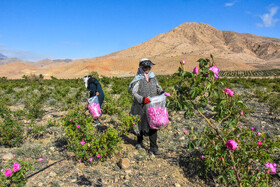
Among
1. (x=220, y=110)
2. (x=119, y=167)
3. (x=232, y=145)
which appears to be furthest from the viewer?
(x=119, y=167)

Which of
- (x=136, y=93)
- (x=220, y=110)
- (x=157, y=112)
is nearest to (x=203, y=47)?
(x=136, y=93)

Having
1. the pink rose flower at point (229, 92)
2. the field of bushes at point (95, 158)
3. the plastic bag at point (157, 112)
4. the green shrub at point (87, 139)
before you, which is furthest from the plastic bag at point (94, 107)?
the pink rose flower at point (229, 92)

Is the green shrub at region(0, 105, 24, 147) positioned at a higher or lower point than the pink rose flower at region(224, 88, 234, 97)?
lower

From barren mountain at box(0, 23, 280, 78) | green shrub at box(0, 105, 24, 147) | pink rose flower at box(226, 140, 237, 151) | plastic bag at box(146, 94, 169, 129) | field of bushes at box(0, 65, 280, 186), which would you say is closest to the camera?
pink rose flower at box(226, 140, 237, 151)

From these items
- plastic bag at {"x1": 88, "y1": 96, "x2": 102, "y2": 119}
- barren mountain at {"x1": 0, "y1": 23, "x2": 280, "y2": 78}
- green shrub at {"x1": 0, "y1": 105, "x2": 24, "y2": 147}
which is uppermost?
barren mountain at {"x1": 0, "y1": 23, "x2": 280, "y2": 78}

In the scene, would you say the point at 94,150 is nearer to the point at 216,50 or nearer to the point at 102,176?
the point at 102,176

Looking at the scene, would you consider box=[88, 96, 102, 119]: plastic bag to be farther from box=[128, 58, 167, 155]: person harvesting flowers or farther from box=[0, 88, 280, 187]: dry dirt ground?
box=[128, 58, 167, 155]: person harvesting flowers

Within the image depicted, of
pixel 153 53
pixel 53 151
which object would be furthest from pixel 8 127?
pixel 153 53

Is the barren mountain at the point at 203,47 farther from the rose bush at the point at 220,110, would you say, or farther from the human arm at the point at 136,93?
the rose bush at the point at 220,110

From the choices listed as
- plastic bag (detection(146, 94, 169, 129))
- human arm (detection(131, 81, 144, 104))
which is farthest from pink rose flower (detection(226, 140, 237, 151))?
human arm (detection(131, 81, 144, 104))

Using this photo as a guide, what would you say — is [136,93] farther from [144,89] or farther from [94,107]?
[94,107]

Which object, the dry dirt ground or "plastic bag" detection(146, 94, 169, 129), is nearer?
the dry dirt ground

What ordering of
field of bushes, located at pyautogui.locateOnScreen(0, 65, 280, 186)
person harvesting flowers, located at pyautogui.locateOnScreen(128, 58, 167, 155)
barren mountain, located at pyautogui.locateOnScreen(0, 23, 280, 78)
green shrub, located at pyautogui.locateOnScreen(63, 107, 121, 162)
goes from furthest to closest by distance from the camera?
barren mountain, located at pyautogui.locateOnScreen(0, 23, 280, 78) < person harvesting flowers, located at pyautogui.locateOnScreen(128, 58, 167, 155) < green shrub, located at pyautogui.locateOnScreen(63, 107, 121, 162) < field of bushes, located at pyautogui.locateOnScreen(0, 65, 280, 186)

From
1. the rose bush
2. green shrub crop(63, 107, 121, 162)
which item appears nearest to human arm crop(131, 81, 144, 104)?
green shrub crop(63, 107, 121, 162)
